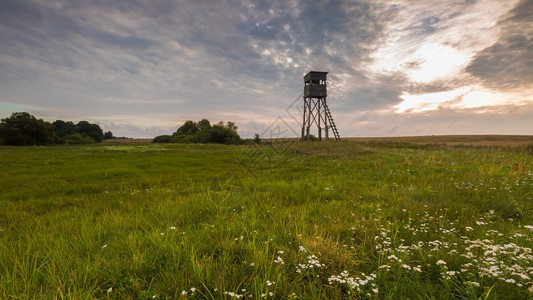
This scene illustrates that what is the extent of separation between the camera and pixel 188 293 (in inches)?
99.4

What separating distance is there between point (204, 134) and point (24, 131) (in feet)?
164

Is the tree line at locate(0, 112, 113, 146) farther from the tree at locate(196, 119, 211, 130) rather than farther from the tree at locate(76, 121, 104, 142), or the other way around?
the tree at locate(196, 119, 211, 130)

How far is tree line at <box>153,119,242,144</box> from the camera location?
265 ft

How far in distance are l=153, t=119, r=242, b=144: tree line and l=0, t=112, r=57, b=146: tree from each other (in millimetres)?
41105

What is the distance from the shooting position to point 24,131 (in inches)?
2350

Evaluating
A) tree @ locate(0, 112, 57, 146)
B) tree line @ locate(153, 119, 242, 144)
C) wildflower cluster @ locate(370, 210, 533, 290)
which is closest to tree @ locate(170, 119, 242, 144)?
tree line @ locate(153, 119, 242, 144)

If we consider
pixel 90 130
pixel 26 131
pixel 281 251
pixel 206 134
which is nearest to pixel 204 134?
pixel 206 134

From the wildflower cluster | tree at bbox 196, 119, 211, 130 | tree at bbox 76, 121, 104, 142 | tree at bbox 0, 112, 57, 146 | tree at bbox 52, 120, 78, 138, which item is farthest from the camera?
tree at bbox 196, 119, 211, 130

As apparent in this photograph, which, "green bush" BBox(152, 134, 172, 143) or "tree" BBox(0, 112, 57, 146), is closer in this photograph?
"tree" BBox(0, 112, 57, 146)

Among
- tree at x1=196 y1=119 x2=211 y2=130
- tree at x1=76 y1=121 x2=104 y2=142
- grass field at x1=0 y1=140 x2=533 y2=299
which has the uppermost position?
tree at x1=196 y1=119 x2=211 y2=130

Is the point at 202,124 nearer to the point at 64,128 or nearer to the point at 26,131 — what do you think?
the point at 64,128

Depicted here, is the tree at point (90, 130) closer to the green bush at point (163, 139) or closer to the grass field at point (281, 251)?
the green bush at point (163, 139)

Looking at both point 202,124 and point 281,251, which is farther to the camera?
point 202,124

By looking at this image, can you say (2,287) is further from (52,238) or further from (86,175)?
(86,175)
